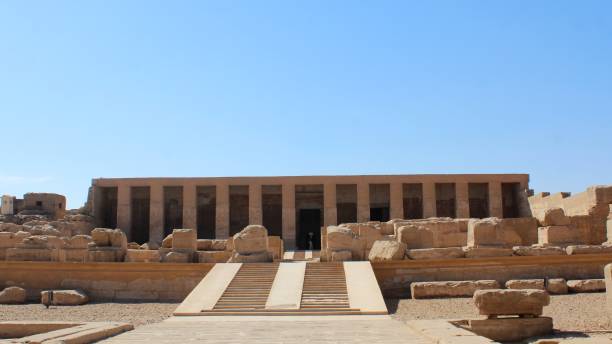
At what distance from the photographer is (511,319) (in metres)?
10.1

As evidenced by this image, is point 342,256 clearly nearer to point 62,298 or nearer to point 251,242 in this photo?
point 251,242

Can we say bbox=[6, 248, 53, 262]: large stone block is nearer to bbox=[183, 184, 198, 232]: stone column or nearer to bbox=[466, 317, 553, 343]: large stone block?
bbox=[466, 317, 553, 343]: large stone block

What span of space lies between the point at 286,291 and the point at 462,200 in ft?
58.2

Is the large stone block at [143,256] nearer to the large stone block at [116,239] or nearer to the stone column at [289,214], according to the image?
the large stone block at [116,239]

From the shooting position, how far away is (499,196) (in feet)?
96.2

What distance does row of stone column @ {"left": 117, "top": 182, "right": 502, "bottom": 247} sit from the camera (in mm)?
28859

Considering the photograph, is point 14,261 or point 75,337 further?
point 14,261

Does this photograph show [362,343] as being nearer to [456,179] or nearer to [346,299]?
[346,299]

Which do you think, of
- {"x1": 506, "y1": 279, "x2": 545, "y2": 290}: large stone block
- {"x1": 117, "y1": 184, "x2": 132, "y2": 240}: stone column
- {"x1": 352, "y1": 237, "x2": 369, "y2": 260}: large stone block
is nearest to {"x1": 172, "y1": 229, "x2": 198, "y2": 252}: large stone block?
{"x1": 352, "y1": 237, "x2": 369, "y2": 260}: large stone block

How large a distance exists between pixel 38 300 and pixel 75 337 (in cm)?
867

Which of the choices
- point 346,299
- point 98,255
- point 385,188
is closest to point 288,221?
point 385,188

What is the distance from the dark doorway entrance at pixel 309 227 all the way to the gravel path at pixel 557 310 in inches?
709

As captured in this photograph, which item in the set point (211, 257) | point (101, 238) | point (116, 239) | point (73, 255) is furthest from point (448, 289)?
point (73, 255)

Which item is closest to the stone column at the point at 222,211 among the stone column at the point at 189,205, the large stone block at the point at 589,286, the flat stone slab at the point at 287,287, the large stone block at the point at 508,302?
the stone column at the point at 189,205
